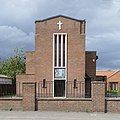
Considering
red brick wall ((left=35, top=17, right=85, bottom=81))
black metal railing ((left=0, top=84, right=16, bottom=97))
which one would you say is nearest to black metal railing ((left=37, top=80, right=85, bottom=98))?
red brick wall ((left=35, top=17, right=85, bottom=81))

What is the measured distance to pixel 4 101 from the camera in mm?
24266

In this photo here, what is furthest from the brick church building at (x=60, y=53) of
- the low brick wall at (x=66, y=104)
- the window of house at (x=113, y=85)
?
the window of house at (x=113, y=85)

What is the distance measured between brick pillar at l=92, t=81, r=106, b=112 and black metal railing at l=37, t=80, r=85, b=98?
16.0 metres

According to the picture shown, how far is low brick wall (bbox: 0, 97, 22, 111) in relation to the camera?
2400 cm

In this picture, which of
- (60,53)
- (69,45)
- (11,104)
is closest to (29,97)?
(11,104)

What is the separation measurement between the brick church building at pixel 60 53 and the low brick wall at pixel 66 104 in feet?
56.2

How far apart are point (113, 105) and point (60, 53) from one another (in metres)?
19.4

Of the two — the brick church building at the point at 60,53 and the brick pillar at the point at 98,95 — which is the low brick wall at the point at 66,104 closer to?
the brick pillar at the point at 98,95

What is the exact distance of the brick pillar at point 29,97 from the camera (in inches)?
934

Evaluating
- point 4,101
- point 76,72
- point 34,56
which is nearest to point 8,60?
point 34,56

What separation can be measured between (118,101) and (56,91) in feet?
60.9

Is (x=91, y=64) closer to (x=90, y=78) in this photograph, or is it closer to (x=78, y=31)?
(x=90, y=78)

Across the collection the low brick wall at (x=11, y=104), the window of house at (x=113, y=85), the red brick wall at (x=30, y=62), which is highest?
the red brick wall at (x=30, y=62)

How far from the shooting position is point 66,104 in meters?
23.8
